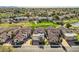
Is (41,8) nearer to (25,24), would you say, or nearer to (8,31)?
(25,24)

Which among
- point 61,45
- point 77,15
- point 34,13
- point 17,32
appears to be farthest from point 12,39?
point 77,15

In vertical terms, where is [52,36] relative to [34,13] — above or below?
below

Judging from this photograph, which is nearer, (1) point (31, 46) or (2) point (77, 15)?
(1) point (31, 46)

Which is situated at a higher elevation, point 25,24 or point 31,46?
point 25,24

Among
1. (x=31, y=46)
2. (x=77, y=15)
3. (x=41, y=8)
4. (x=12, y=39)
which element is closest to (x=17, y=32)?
(x=12, y=39)
